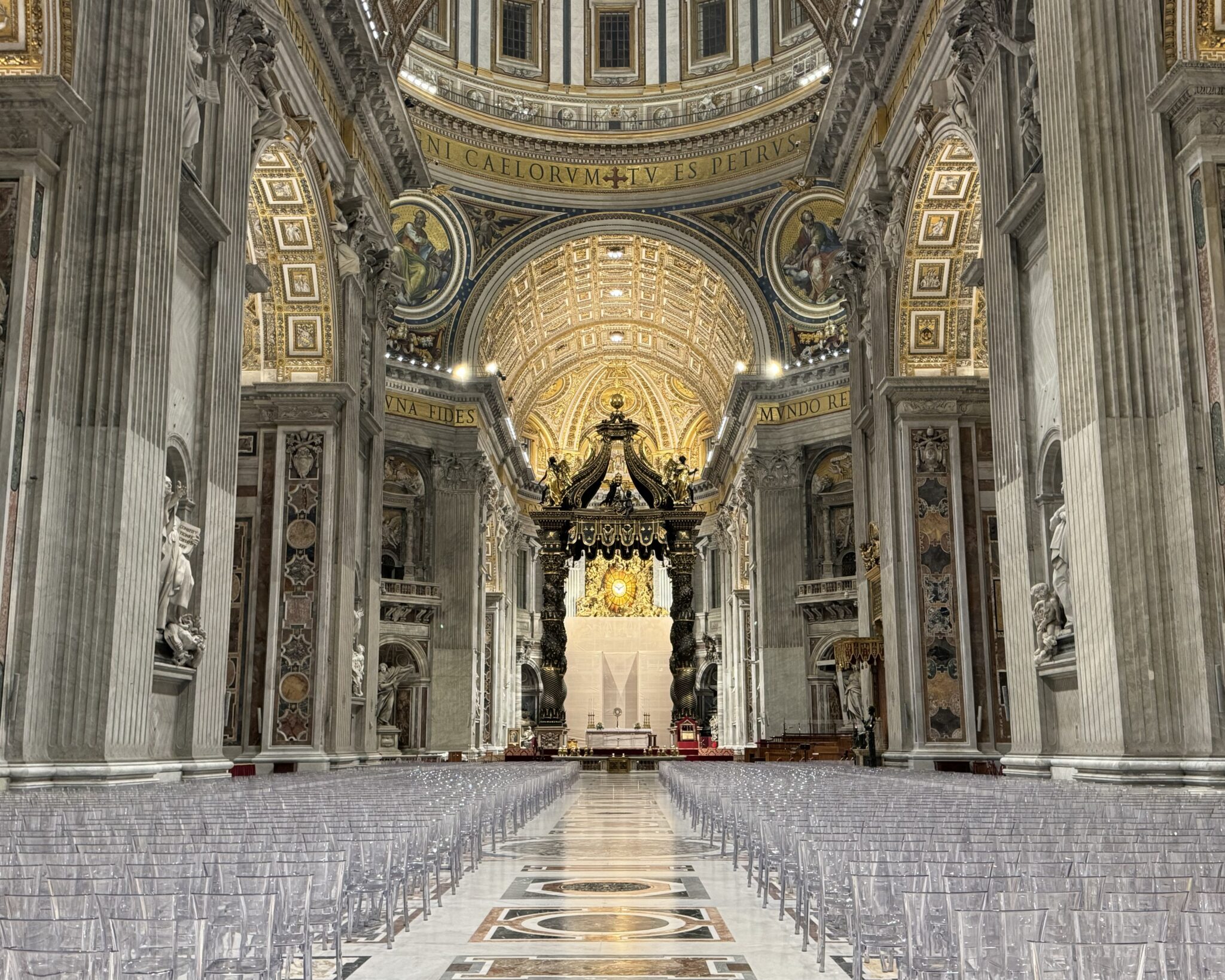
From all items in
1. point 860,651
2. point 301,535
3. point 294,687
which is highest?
point 301,535

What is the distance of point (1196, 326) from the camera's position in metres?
8.86

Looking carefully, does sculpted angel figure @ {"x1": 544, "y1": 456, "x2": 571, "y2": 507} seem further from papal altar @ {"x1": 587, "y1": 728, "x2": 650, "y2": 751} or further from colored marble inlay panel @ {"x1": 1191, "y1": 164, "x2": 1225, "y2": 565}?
colored marble inlay panel @ {"x1": 1191, "y1": 164, "x2": 1225, "y2": 565}

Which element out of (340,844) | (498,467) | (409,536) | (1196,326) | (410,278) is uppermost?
(410,278)

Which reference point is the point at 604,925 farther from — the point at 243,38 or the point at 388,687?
the point at 388,687

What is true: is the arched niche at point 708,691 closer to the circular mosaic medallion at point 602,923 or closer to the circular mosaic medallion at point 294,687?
the circular mosaic medallion at point 294,687

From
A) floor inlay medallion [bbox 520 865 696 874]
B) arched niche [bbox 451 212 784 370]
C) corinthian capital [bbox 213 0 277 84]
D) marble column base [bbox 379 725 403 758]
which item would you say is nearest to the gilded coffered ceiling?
arched niche [bbox 451 212 784 370]

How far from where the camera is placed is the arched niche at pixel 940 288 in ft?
52.1

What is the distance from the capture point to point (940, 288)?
654 inches

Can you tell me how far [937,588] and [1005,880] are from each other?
504 inches

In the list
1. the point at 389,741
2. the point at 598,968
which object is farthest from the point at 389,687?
the point at 598,968

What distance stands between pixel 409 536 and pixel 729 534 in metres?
11.2

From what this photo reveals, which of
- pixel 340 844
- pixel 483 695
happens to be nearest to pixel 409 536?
pixel 483 695

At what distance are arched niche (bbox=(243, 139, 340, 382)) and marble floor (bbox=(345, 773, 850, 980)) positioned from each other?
28.5ft

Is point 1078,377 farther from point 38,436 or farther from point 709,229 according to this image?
point 709,229
